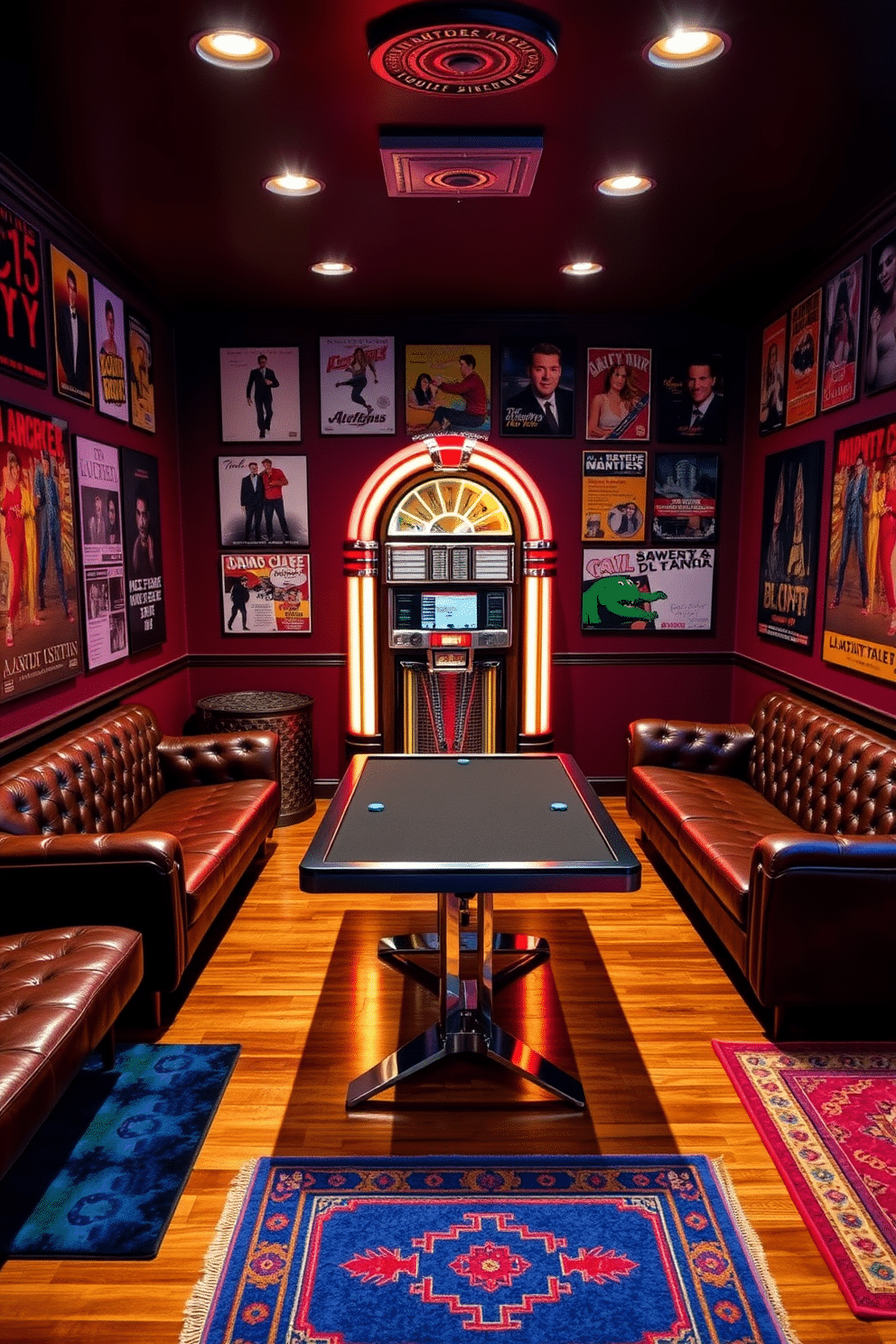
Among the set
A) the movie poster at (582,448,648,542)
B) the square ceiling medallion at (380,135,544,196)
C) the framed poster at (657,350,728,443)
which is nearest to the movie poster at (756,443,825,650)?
the framed poster at (657,350,728,443)

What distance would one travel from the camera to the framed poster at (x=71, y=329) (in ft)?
12.8

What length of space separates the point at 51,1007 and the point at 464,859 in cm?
116

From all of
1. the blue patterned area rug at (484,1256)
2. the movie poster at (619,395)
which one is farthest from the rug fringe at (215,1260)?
the movie poster at (619,395)

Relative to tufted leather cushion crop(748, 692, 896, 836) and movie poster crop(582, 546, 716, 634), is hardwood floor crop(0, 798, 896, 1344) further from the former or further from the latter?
movie poster crop(582, 546, 716, 634)

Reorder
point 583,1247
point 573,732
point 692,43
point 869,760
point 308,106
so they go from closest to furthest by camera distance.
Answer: point 583,1247 → point 692,43 → point 308,106 → point 869,760 → point 573,732

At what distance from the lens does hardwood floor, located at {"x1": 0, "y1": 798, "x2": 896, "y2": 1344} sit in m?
2.09

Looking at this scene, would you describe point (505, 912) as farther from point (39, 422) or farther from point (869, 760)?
point (39, 422)

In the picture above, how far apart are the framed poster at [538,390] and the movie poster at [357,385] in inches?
28.0

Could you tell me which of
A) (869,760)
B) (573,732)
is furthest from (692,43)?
(573,732)

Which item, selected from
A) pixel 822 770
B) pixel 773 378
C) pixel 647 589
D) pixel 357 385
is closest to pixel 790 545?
pixel 773 378

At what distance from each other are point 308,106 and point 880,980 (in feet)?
11.0

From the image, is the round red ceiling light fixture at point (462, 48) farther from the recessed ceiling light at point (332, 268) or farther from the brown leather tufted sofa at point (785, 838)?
the brown leather tufted sofa at point (785, 838)

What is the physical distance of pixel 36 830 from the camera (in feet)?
10.9

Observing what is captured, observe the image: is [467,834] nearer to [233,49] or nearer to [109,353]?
[233,49]
